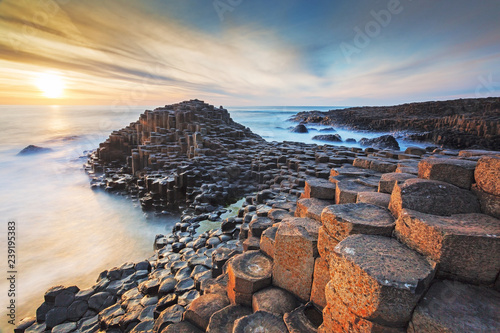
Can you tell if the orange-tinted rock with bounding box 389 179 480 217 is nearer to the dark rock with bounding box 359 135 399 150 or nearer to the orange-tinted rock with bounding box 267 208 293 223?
the orange-tinted rock with bounding box 267 208 293 223

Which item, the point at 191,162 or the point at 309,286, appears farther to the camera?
the point at 191,162

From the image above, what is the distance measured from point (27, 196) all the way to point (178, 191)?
8.43 metres

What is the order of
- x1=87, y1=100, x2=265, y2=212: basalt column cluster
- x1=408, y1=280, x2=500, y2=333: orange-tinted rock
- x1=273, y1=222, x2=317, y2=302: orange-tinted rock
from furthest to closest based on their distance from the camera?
x1=87, y1=100, x2=265, y2=212: basalt column cluster
x1=273, y1=222, x2=317, y2=302: orange-tinted rock
x1=408, y1=280, x2=500, y2=333: orange-tinted rock

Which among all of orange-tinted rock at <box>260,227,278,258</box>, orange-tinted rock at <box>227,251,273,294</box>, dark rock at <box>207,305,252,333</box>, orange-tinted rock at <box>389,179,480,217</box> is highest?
orange-tinted rock at <box>389,179,480,217</box>

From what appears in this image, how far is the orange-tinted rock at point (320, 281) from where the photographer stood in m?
2.02

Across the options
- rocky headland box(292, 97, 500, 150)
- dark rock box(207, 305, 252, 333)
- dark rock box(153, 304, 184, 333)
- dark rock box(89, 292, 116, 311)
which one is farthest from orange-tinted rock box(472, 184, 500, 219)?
rocky headland box(292, 97, 500, 150)

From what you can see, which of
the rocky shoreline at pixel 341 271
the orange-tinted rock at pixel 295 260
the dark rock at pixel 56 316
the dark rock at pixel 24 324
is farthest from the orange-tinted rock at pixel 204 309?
the dark rock at pixel 24 324

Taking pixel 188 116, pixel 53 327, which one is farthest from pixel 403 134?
pixel 53 327

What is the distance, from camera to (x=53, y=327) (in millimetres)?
3447

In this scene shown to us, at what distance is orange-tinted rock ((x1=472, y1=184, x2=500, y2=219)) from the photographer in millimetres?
1573

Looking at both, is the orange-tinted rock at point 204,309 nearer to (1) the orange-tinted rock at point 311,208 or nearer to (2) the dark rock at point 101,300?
(1) the orange-tinted rock at point 311,208

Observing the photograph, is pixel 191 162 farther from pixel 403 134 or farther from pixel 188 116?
pixel 403 134

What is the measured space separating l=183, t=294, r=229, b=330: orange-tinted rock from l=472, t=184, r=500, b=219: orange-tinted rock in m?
2.54

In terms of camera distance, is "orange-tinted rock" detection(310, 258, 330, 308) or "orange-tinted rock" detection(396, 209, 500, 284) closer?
"orange-tinted rock" detection(396, 209, 500, 284)
